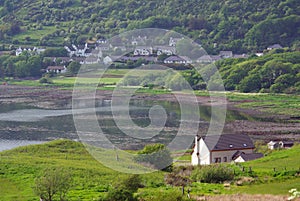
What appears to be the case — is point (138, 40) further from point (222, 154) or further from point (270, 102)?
point (222, 154)

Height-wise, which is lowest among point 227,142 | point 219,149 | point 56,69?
point 219,149

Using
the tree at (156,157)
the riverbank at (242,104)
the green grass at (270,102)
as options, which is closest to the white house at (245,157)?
the tree at (156,157)

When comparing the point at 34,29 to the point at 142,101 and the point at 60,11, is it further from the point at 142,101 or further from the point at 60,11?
the point at 142,101

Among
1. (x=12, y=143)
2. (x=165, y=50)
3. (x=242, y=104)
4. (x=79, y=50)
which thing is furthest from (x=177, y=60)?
(x=12, y=143)

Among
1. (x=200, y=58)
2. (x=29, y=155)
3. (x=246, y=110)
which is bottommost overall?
(x=29, y=155)

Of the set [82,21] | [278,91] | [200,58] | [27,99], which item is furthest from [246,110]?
[82,21]

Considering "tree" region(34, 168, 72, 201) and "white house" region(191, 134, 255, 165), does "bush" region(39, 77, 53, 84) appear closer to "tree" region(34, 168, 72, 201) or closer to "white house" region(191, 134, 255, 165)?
"white house" region(191, 134, 255, 165)
